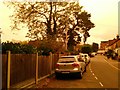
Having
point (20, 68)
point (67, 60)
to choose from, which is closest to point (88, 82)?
point (67, 60)

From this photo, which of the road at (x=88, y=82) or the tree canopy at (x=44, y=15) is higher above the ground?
the tree canopy at (x=44, y=15)

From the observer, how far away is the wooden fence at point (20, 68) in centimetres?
1327

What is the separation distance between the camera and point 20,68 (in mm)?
16016

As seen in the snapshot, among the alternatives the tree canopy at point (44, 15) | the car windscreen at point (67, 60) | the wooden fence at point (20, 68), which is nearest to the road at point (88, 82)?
the wooden fence at point (20, 68)

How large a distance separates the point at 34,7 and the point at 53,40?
18.8 ft

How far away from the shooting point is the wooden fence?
13266 mm

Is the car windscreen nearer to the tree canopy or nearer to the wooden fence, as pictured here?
the wooden fence

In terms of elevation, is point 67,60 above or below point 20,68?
above

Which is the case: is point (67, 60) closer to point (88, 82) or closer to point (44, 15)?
point (88, 82)

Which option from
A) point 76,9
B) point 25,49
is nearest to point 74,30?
point 76,9

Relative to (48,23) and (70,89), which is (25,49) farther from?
(48,23)

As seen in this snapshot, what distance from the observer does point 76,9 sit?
143ft

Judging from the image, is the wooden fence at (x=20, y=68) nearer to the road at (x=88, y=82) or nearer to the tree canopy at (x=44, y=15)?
the road at (x=88, y=82)

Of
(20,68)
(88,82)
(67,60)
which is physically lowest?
(88,82)
